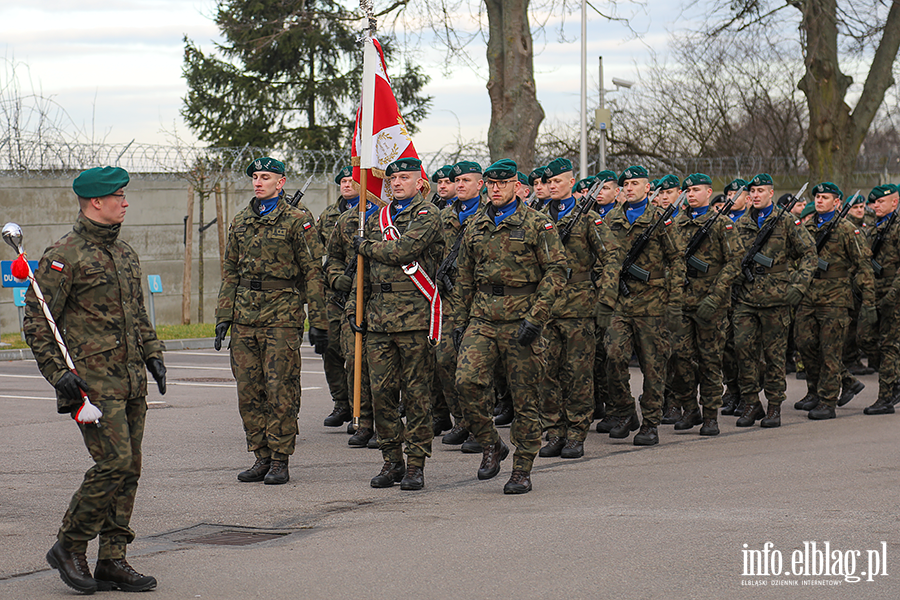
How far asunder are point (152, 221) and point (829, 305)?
48.5 ft

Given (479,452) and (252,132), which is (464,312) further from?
(252,132)

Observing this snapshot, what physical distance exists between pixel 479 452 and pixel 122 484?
167 inches

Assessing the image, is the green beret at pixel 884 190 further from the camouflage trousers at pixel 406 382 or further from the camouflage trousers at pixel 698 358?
the camouflage trousers at pixel 406 382

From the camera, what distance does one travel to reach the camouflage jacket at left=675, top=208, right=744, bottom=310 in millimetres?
10258

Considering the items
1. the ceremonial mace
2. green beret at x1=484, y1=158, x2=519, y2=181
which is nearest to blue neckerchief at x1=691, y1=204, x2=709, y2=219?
green beret at x1=484, y1=158, x2=519, y2=181

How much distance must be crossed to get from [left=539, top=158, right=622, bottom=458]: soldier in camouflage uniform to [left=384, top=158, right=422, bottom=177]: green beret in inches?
62.1

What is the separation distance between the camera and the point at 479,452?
30.2ft

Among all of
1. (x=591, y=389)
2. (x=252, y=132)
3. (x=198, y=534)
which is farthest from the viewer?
(x=252, y=132)

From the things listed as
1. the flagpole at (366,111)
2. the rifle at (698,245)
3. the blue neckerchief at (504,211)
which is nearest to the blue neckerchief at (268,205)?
the flagpole at (366,111)

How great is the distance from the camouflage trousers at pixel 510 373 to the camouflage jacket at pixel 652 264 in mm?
2255

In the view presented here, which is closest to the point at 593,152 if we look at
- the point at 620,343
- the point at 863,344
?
the point at 863,344

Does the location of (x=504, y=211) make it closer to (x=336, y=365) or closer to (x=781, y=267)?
(x=336, y=365)

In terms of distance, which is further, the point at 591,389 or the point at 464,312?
the point at 591,389

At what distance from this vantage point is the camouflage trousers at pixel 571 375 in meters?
8.92
